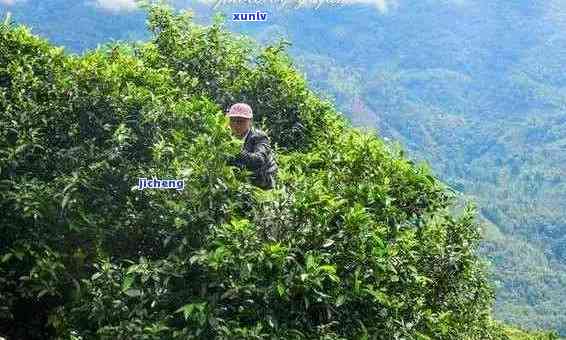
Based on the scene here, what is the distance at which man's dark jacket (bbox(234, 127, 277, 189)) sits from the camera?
44.9 feet

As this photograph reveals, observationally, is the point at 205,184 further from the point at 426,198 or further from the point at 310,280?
the point at 426,198

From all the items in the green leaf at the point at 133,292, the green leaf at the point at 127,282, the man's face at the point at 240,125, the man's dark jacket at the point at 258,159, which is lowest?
the green leaf at the point at 133,292

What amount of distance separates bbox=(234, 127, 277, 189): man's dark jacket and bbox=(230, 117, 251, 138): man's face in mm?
157

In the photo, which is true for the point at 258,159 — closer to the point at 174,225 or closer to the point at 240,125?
the point at 240,125

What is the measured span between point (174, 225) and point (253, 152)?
2.29 m

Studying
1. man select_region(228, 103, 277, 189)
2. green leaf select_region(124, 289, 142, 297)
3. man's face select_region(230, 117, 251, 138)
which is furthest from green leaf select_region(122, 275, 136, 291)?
man's face select_region(230, 117, 251, 138)

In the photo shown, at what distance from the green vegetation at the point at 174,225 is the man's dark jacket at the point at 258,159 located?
0.29 m

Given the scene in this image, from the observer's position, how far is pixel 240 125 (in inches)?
572

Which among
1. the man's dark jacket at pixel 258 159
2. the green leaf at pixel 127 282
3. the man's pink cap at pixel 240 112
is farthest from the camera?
the man's pink cap at pixel 240 112

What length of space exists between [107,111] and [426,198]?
265 inches

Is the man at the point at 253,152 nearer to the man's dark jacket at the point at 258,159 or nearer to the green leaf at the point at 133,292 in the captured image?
the man's dark jacket at the point at 258,159

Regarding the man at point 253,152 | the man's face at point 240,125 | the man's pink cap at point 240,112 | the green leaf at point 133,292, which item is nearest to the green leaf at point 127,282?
the green leaf at point 133,292

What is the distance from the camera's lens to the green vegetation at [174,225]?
37.4 ft

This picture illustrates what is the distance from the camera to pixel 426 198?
16.8 meters
